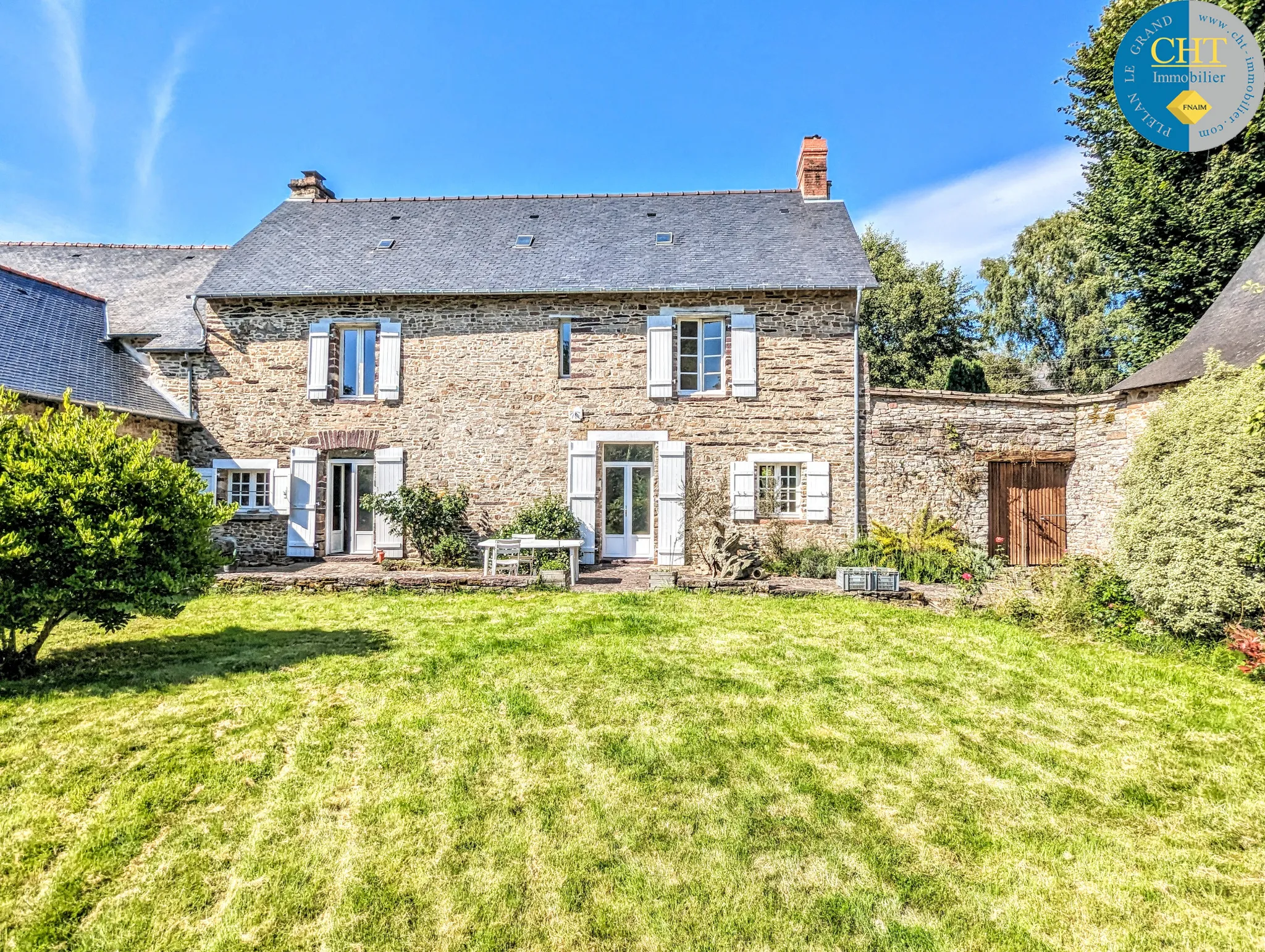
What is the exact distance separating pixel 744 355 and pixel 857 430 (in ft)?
7.60

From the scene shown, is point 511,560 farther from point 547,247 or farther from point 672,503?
point 547,247

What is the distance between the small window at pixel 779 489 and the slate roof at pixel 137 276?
10.4 m

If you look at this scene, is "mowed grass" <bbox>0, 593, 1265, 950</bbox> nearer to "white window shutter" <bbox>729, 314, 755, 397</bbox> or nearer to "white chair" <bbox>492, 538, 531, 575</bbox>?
"white chair" <bbox>492, 538, 531, 575</bbox>

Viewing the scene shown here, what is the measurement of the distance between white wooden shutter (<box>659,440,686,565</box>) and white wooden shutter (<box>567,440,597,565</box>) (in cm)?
115

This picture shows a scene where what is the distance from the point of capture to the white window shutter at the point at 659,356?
10367mm

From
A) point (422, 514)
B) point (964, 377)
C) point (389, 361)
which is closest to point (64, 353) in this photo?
point (389, 361)

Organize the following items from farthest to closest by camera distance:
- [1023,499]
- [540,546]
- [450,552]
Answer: [1023,499], [450,552], [540,546]

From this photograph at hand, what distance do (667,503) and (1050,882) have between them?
25.8 ft

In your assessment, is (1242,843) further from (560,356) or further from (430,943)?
(560,356)

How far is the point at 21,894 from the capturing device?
240cm

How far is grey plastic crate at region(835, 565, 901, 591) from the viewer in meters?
7.84

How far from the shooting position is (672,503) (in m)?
10.2

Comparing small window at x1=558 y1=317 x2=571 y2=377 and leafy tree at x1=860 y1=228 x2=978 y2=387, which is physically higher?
leafy tree at x1=860 y1=228 x2=978 y2=387

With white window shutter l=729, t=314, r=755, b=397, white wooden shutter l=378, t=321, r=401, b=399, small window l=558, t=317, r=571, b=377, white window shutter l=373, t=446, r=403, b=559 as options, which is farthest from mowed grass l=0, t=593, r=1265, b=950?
small window l=558, t=317, r=571, b=377
